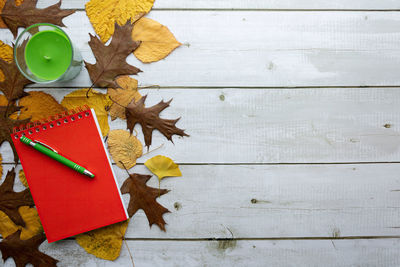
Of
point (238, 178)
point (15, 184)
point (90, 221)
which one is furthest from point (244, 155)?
point (15, 184)

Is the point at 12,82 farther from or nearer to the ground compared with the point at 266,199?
farther from the ground

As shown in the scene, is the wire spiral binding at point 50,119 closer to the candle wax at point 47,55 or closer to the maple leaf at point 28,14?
the candle wax at point 47,55

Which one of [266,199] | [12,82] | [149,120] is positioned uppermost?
[12,82]

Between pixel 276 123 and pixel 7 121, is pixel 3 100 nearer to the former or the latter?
pixel 7 121

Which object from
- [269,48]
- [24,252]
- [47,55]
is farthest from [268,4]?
[24,252]

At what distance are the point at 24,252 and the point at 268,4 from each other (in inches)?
34.1

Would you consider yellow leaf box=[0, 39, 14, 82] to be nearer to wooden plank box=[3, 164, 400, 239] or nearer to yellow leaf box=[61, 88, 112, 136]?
yellow leaf box=[61, 88, 112, 136]

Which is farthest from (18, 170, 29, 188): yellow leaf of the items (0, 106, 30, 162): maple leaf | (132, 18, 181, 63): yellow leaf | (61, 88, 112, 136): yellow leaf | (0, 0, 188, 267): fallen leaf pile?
(132, 18, 181, 63): yellow leaf

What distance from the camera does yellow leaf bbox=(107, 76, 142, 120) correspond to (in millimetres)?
737

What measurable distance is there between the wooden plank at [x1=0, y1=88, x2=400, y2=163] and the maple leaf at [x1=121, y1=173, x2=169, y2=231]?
0.05 metres

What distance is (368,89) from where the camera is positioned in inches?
29.5

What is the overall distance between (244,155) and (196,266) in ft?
1.00

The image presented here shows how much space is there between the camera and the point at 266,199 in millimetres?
753

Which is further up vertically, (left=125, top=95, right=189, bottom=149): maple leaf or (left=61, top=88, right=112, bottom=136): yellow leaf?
(left=61, top=88, right=112, bottom=136): yellow leaf
